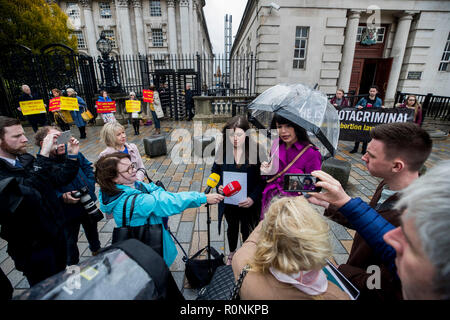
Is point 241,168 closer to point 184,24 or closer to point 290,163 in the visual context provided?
point 290,163

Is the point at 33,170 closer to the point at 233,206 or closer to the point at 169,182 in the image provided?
the point at 233,206

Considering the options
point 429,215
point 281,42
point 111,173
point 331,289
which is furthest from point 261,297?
point 281,42

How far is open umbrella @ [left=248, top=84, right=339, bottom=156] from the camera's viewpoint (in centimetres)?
216

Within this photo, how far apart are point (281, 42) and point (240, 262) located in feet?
43.4

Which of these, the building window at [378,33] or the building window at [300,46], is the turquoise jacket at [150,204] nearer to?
the building window at [300,46]

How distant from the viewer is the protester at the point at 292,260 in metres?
0.93

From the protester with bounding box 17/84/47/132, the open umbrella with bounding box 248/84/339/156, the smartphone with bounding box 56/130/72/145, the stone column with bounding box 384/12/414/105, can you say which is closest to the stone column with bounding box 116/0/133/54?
the protester with bounding box 17/84/47/132

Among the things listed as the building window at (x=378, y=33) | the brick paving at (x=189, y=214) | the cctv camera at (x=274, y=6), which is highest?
the cctv camera at (x=274, y=6)

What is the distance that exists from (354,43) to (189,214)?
44.7 ft

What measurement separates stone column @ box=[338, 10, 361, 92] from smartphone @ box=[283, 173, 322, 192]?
13475mm

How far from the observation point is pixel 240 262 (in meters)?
1.15

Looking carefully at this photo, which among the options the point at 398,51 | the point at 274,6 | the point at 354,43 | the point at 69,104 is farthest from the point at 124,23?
the point at 398,51

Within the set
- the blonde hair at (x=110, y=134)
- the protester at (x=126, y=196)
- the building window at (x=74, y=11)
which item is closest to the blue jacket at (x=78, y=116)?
the blonde hair at (x=110, y=134)

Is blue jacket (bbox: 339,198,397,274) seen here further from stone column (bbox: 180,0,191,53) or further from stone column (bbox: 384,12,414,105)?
stone column (bbox: 180,0,191,53)
